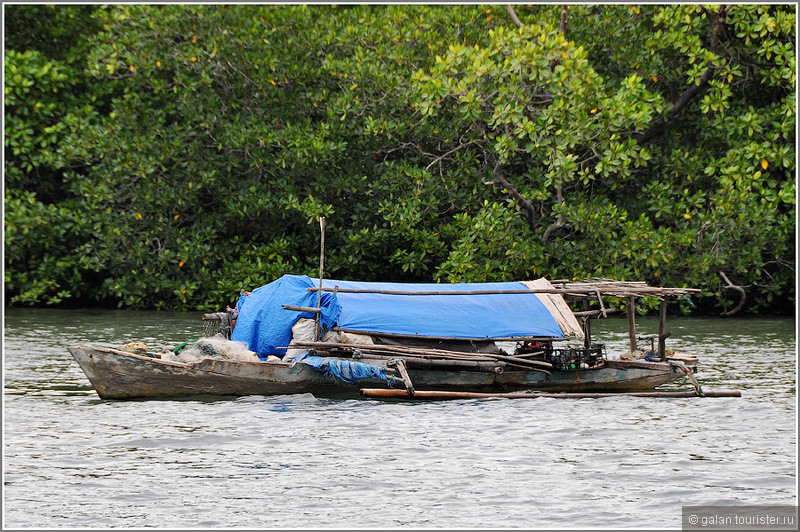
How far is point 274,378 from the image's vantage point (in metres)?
12.3

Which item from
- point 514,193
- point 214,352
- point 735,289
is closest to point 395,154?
point 514,193

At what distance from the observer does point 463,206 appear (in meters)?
22.2

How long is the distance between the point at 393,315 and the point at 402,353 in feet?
1.82

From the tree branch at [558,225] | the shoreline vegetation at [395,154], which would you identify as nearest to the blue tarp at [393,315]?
the shoreline vegetation at [395,154]

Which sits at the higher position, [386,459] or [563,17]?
[563,17]

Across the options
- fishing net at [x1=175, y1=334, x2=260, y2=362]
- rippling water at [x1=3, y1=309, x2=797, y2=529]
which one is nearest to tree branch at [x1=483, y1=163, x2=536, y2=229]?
rippling water at [x1=3, y1=309, x2=797, y2=529]

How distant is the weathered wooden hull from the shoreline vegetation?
7.48m

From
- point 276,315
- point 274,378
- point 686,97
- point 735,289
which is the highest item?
point 686,97

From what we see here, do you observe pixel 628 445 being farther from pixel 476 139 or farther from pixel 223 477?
pixel 476 139

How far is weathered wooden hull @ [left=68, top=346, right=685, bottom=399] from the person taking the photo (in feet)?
38.8

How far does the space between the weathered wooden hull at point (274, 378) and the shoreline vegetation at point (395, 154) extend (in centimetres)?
748

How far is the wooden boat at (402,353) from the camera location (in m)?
12.1

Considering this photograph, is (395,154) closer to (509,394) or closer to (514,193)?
(514,193)

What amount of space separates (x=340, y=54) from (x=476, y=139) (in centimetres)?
418
